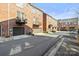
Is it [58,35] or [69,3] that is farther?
[58,35]

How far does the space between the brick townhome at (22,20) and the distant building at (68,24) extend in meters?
0.12

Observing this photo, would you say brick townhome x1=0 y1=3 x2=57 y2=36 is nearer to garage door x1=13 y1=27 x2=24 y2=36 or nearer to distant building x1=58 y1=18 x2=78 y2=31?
garage door x1=13 y1=27 x2=24 y2=36

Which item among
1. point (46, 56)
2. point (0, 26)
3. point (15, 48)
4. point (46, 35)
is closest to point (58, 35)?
point (46, 35)

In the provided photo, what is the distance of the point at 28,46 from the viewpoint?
3662 millimetres

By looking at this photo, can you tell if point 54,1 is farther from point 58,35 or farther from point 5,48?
point 5,48

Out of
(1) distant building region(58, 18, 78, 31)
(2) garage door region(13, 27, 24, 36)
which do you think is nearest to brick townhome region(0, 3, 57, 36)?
(2) garage door region(13, 27, 24, 36)

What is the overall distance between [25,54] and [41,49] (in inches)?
18.5

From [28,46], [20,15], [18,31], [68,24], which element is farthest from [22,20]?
[68,24]

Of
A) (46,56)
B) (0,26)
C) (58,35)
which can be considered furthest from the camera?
(58,35)

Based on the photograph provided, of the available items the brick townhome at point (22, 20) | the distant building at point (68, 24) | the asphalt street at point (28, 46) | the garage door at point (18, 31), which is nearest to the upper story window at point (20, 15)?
the brick townhome at point (22, 20)

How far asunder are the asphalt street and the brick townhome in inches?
7.9

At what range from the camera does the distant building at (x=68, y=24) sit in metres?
3.70

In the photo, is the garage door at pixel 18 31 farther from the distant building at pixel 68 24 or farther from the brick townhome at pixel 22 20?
the distant building at pixel 68 24

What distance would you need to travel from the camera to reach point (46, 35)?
403cm
